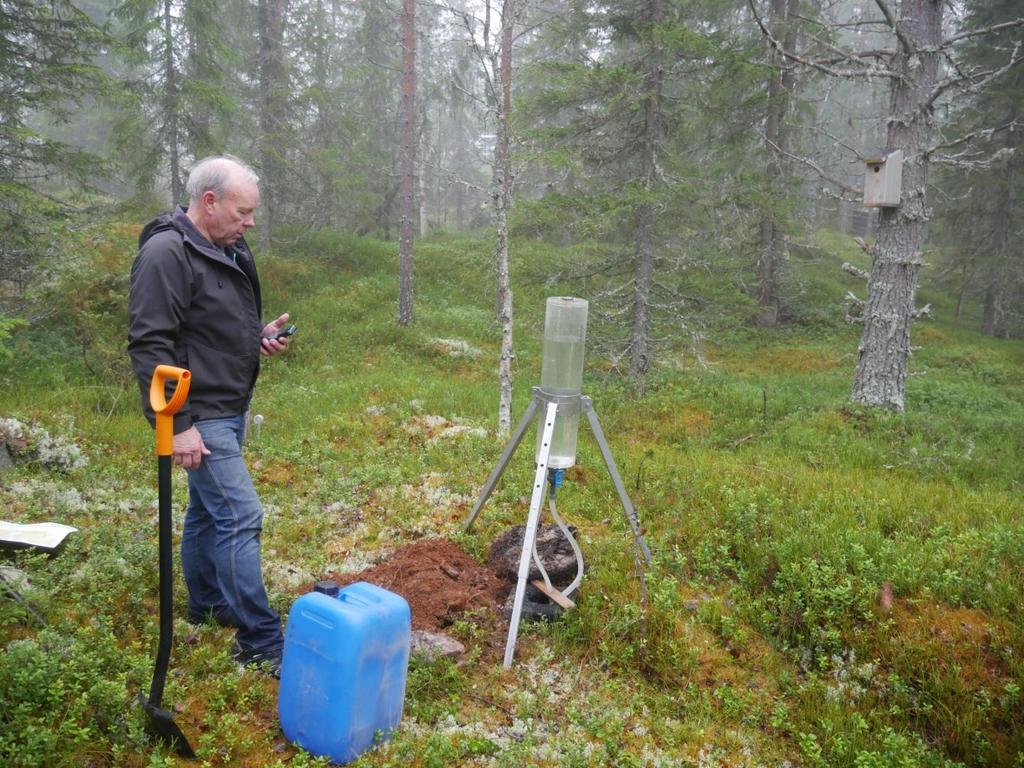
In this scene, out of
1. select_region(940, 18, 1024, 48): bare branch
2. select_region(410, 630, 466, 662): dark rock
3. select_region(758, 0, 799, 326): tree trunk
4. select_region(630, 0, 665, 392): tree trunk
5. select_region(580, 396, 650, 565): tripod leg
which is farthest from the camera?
select_region(758, 0, 799, 326): tree trunk

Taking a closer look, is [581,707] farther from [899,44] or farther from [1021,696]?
[899,44]

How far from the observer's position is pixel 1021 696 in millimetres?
3688

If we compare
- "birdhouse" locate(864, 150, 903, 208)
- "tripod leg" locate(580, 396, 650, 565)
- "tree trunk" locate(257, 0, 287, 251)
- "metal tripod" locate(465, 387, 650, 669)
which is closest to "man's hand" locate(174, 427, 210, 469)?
"metal tripod" locate(465, 387, 650, 669)

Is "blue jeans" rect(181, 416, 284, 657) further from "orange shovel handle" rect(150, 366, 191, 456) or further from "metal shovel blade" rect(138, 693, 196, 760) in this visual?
"metal shovel blade" rect(138, 693, 196, 760)

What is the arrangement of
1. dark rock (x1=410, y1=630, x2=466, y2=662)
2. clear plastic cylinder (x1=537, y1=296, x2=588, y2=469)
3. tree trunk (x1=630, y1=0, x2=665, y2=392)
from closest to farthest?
1. dark rock (x1=410, y1=630, x2=466, y2=662)
2. clear plastic cylinder (x1=537, y1=296, x2=588, y2=469)
3. tree trunk (x1=630, y1=0, x2=665, y2=392)

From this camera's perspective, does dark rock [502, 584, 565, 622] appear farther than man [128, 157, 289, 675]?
Yes

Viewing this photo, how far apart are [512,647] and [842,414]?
758cm

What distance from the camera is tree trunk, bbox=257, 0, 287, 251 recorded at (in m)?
19.3

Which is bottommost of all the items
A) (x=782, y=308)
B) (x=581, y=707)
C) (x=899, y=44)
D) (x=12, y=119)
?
(x=581, y=707)

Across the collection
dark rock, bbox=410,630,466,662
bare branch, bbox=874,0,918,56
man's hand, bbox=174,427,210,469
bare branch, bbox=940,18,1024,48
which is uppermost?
bare branch, bbox=874,0,918,56

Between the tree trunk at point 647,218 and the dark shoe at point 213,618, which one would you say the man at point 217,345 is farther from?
the tree trunk at point 647,218

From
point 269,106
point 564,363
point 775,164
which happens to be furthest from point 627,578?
point 269,106

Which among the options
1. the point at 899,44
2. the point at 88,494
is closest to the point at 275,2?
the point at 899,44

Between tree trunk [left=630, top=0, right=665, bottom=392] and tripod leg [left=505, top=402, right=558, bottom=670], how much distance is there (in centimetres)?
804
